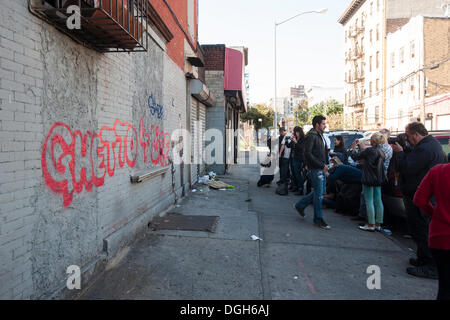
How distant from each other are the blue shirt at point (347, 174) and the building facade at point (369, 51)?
29.2 meters

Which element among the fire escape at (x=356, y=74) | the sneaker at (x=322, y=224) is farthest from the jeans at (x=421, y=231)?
the fire escape at (x=356, y=74)

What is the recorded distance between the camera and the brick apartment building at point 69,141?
2.41 m

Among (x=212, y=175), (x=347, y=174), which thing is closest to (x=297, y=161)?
(x=347, y=174)

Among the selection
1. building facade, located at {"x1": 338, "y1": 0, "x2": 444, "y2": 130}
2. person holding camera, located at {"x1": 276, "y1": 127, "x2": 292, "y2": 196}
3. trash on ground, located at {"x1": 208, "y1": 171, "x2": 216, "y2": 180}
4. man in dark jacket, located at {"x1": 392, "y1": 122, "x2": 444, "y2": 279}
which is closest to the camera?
man in dark jacket, located at {"x1": 392, "y1": 122, "x2": 444, "y2": 279}

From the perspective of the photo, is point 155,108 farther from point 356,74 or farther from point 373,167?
point 356,74

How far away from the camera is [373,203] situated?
5715 millimetres

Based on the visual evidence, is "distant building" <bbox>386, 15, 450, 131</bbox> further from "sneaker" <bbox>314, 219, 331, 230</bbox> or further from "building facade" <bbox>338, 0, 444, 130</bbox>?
"sneaker" <bbox>314, 219, 331, 230</bbox>

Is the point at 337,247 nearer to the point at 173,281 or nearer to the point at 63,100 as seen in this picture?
the point at 173,281

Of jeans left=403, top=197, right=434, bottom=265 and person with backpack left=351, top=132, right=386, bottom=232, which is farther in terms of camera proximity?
person with backpack left=351, top=132, right=386, bottom=232

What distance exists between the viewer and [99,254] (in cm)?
376

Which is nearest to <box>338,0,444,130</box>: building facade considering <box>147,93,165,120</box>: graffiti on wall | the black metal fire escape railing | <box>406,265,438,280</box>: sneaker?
<box>147,93,165,120</box>: graffiti on wall

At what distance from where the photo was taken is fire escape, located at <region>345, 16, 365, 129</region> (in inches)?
1596

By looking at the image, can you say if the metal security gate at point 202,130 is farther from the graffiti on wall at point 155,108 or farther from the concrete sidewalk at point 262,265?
the concrete sidewalk at point 262,265

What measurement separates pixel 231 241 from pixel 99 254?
1.96 m
